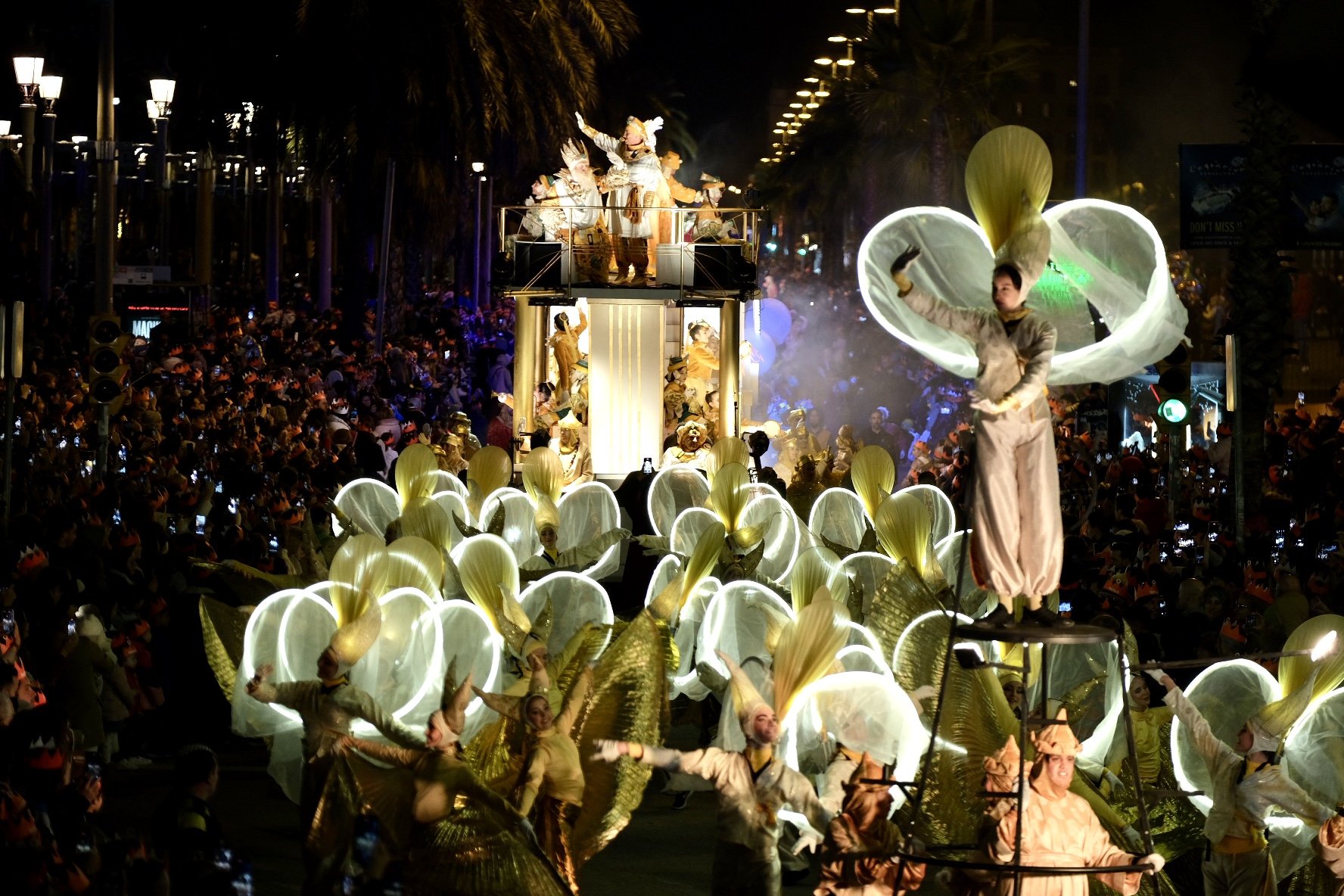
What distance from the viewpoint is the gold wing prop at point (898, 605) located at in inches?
430

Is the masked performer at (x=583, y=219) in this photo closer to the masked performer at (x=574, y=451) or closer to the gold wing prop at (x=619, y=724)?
the masked performer at (x=574, y=451)

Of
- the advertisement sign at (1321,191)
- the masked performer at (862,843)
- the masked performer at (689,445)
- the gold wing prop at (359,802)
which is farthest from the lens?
the advertisement sign at (1321,191)

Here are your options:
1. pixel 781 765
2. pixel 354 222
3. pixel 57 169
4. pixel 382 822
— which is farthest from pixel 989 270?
pixel 57 169

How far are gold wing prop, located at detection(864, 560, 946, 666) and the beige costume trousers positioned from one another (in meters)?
3.04

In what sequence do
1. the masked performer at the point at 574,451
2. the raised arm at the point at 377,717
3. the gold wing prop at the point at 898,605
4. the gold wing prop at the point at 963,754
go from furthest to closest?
the masked performer at the point at 574,451 → the gold wing prop at the point at 898,605 → the raised arm at the point at 377,717 → the gold wing prop at the point at 963,754

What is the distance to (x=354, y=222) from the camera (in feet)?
103

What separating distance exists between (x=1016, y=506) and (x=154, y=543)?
9580 millimetres

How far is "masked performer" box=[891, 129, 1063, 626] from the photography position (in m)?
7.62

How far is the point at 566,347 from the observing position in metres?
25.2

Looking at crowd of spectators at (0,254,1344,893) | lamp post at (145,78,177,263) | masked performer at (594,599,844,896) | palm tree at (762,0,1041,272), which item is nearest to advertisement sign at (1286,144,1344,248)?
crowd of spectators at (0,254,1344,893)

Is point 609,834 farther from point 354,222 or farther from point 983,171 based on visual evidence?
point 354,222

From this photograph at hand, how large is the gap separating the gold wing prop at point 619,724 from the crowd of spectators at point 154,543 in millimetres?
2075

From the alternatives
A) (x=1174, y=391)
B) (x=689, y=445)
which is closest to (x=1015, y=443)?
(x=1174, y=391)

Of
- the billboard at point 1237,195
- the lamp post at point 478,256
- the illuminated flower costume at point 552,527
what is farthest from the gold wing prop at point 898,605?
the lamp post at point 478,256
